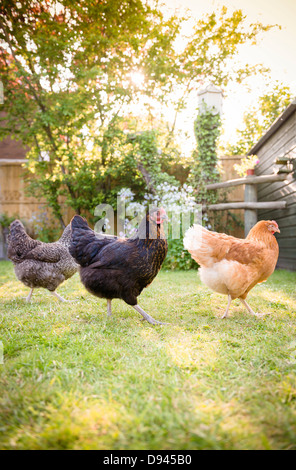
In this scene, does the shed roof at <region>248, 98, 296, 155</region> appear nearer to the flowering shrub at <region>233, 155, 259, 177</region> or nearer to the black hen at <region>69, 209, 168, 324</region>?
the flowering shrub at <region>233, 155, 259, 177</region>

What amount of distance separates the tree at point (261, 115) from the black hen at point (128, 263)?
28.6ft

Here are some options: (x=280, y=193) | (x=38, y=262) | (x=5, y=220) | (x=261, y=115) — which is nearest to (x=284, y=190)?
(x=280, y=193)

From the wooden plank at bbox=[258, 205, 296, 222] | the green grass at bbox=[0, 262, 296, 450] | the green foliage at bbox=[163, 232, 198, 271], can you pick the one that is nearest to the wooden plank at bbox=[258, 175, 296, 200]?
the wooden plank at bbox=[258, 205, 296, 222]

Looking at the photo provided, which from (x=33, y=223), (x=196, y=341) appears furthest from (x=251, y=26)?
(x=196, y=341)

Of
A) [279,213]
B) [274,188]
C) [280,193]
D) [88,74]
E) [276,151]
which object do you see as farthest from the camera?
[88,74]

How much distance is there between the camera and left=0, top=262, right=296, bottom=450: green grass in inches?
50.4

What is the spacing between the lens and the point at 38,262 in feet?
13.1

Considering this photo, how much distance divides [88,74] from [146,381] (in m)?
8.57

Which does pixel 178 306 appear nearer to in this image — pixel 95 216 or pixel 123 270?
pixel 123 270

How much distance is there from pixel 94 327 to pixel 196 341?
39.2 inches

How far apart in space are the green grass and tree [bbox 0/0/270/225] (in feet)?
21.2

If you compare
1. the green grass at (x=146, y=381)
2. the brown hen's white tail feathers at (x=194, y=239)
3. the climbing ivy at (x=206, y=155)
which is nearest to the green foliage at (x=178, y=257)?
the climbing ivy at (x=206, y=155)

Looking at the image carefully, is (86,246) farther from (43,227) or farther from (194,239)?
(43,227)

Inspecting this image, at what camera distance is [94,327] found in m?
2.84
